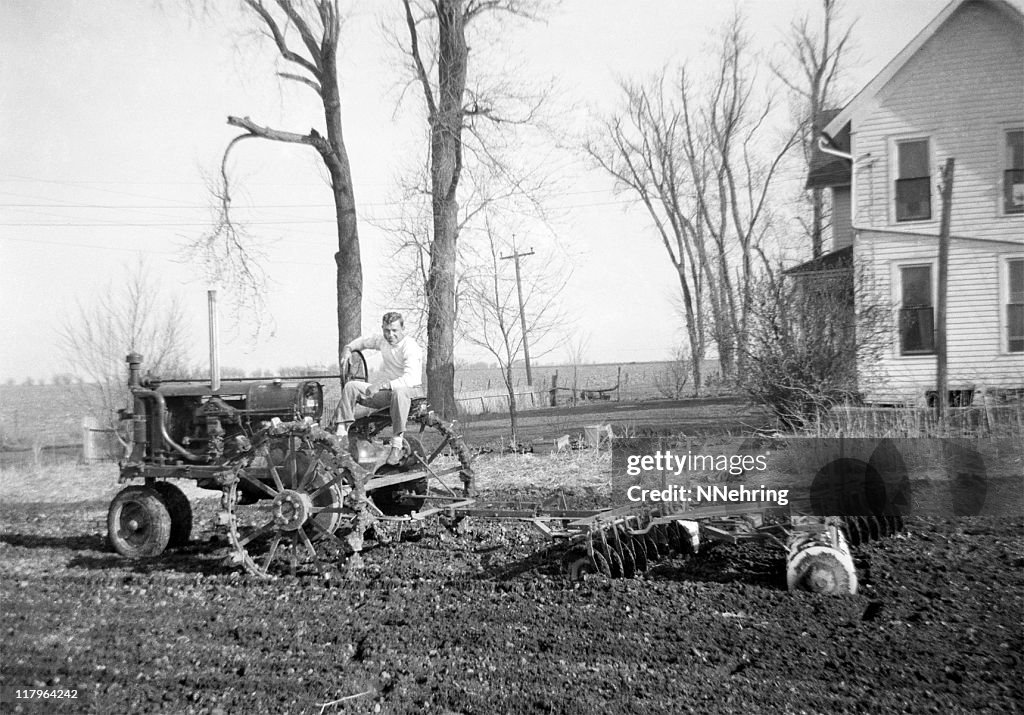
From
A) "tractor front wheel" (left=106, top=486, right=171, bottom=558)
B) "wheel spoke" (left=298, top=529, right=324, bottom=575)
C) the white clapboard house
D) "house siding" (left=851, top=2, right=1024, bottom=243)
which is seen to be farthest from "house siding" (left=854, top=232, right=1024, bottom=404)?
"tractor front wheel" (left=106, top=486, right=171, bottom=558)

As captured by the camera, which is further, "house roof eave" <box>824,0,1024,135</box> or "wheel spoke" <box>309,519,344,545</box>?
"house roof eave" <box>824,0,1024,135</box>

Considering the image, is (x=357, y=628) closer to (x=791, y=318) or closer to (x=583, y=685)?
(x=583, y=685)

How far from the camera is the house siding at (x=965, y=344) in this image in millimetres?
8492

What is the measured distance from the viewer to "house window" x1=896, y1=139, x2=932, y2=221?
32.1 ft

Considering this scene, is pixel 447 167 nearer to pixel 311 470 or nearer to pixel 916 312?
pixel 916 312

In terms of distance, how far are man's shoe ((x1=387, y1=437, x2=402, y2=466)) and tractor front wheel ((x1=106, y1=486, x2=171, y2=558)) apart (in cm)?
165

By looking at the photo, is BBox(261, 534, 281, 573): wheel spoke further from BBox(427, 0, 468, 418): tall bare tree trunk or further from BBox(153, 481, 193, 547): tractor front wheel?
BBox(427, 0, 468, 418): tall bare tree trunk

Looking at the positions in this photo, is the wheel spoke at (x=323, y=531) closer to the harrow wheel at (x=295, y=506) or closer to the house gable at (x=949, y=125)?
the harrow wheel at (x=295, y=506)

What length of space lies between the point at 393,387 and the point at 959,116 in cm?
753

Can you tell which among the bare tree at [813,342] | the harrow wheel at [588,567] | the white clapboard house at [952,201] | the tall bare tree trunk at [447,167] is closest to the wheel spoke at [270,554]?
the harrow wheel at [588,567]

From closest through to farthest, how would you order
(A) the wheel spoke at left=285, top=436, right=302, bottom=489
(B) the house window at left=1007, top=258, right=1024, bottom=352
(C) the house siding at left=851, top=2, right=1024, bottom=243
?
(A) the wheel spoke at left=285, top=436, right=302, bottom=489 < (C) the house siding at left=851, top=2, right=1024, bottom=243 < (B) the house window at left=1007, top=258, right=1024, bottom=352

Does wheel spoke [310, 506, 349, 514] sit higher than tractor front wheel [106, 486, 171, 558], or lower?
higher

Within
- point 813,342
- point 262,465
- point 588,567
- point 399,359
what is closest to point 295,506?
point 262,465

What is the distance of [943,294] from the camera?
885 centimetres
